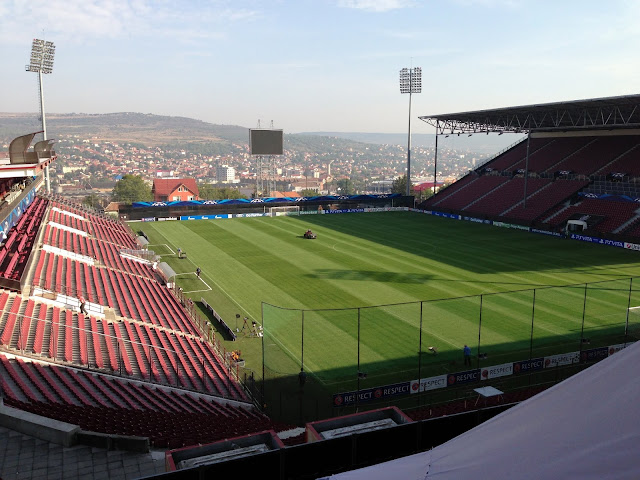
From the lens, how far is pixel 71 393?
14.2 meters

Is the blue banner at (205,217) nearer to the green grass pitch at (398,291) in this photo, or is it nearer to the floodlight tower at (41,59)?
the green grass pitch at (398,291)

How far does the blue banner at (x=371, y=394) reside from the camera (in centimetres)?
1786

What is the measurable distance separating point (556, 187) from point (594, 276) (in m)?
28.2

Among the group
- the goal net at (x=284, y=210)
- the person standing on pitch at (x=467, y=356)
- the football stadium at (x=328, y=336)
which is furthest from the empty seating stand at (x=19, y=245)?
the goal net at (x=284, y=210)

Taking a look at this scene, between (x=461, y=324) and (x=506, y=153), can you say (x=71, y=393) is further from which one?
(x=506, y=153)

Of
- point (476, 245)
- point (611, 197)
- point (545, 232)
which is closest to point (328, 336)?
point (476, 245)

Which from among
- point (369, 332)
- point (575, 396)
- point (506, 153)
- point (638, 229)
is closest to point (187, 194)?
point (506, 153)

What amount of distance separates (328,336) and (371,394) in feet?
19.4

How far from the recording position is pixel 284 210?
7381cm

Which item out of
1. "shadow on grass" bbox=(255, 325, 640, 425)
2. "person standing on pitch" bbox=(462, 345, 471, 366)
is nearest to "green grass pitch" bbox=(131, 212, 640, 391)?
"shadow on grass" bbox=(255, 325, 640, 425)

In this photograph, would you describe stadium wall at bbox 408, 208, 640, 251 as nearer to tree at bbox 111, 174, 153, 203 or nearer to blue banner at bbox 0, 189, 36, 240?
blue banner at bbox 0, 189, 36, 240

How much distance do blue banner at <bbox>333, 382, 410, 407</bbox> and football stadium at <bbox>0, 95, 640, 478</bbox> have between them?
0.05 metres

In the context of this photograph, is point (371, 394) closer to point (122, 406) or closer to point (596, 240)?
point (122, 406)

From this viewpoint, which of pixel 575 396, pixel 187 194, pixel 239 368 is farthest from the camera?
pixel 187 194
